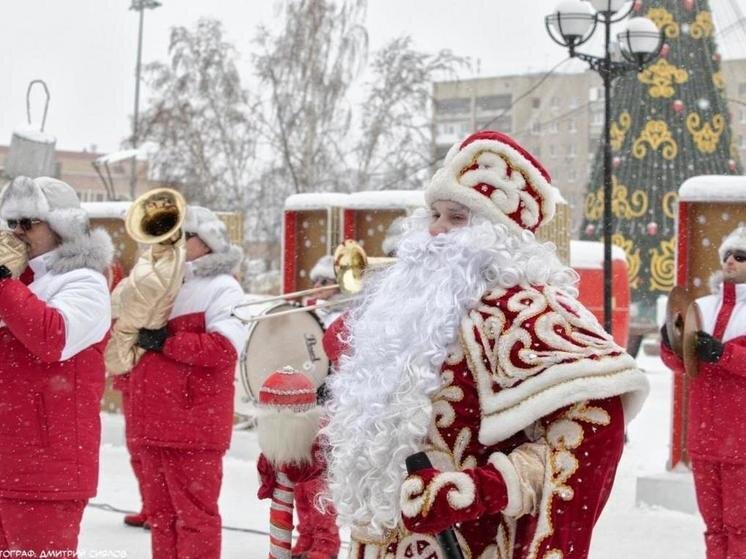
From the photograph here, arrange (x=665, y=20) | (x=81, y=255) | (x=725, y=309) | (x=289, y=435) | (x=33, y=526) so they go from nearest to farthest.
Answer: (x=289, y=435)
(x=33, y=526)
(x=81, y=255)
(x=725, y=309)
(x=665, y=20)

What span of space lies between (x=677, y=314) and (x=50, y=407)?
9.65 ft

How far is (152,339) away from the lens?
5.28m

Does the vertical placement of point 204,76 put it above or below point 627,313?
above

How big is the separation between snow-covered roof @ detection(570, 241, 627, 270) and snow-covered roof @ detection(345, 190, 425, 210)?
10.2 ft

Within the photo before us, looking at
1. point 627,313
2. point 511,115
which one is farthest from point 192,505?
point 511,115

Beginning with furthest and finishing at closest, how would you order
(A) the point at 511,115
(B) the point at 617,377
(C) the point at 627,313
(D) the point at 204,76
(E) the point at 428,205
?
(A) the point at 511,115 < (D) the point at 204,76 < (C) the point at 627,313 < (E) the point at 428,205 < (B) the point at 617,377

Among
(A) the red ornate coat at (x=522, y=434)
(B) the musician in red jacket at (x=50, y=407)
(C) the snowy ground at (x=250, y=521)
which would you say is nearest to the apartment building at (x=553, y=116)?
(C) the snowy ground at (x=250, y=521)

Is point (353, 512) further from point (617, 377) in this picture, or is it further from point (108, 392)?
point (108, 392)

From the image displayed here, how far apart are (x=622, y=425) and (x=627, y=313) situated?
9.10 meters

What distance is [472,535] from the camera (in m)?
2.63

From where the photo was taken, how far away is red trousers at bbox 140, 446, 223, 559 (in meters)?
5.19

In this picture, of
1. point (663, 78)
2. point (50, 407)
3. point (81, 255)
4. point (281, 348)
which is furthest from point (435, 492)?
point (663, 78)

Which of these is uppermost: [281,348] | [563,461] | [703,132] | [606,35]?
[606,35]

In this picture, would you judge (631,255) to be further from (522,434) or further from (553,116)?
(553,116)
